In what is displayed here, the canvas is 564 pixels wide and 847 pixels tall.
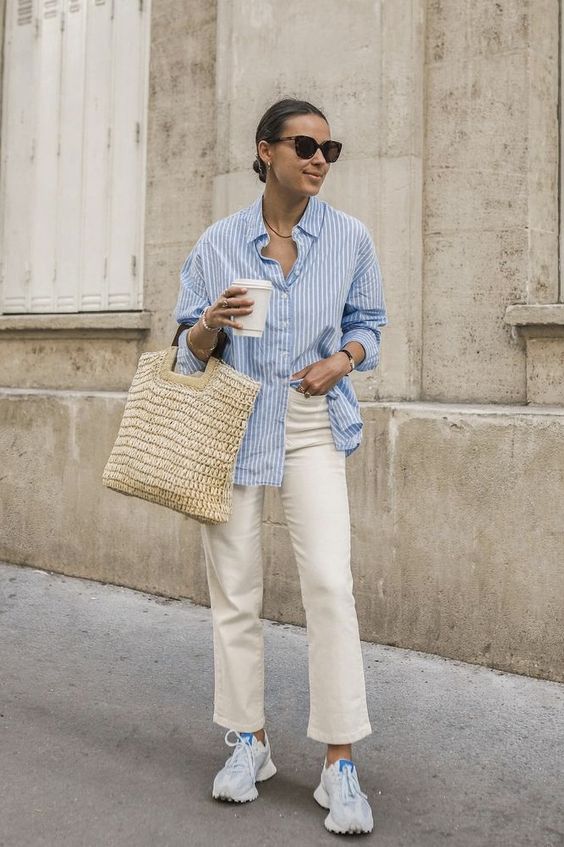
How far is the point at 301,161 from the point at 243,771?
5.95ft

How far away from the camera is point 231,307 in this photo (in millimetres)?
2461

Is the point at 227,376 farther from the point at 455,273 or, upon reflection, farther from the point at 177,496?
the point at 455,273

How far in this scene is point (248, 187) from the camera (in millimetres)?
5160

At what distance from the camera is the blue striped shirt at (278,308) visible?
107 inches

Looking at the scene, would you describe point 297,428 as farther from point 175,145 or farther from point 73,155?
point 73,155

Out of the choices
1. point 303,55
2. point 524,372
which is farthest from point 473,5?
Result: point 524,372

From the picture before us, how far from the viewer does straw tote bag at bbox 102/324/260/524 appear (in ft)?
8.81

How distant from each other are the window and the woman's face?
3301 millimetres

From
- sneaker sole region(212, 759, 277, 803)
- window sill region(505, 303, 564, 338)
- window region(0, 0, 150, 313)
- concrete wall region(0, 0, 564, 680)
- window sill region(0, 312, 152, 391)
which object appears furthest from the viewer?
window region(0, 0, 150, 313)

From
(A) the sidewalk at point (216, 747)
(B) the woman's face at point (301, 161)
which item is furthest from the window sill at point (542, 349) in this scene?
(B) the woman's face at point (301, 161)

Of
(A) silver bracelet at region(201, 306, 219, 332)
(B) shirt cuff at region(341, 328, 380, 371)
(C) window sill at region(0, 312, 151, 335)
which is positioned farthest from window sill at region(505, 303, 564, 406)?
(C) window sill at region(0, 312, 151, 335)

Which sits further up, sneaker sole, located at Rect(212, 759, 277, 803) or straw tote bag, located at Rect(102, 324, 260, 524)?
straw tote bag, located at Rect(102, 324, 260, 524)

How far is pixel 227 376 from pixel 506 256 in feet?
7.35

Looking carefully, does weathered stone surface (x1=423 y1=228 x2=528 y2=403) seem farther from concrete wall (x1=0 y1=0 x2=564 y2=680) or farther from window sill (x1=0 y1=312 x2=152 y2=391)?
window sill (x1=0 y1=312 x2=152 y2=391)
